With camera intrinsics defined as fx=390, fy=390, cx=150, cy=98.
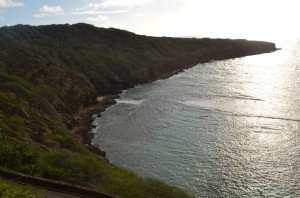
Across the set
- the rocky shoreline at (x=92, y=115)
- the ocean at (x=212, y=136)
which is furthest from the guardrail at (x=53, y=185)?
the rocky shoreline at (x=92, y=115)

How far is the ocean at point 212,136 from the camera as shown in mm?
60844

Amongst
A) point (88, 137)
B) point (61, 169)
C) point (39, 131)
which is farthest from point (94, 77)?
point (61, 169)

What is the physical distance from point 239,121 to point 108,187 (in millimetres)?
56133

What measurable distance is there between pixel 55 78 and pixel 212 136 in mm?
55961

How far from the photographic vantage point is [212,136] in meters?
81.8

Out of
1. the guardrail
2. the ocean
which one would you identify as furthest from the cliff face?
the ocean

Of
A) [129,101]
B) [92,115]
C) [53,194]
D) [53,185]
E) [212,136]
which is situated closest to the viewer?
[53,194]

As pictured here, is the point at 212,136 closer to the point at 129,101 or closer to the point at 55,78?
the point at 129,101

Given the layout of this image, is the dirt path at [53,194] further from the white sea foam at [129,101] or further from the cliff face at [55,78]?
the white sea foam at [129,101]

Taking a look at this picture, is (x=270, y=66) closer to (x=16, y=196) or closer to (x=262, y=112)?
(x=262, y=112)

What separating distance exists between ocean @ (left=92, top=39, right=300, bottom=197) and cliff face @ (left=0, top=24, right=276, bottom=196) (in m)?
10.6

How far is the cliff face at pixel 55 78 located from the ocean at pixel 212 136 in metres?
10.6

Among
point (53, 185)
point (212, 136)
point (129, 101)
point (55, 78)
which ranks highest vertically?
point (55, 78)

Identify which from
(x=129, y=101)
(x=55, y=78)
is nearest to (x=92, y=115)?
(x=129, y=101)
